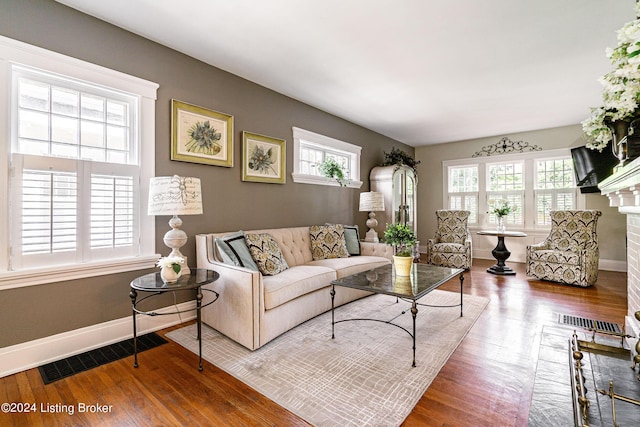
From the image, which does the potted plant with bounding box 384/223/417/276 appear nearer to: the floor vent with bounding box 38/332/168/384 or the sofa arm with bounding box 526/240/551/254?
the floor vent with bounding box 38/332/168/384

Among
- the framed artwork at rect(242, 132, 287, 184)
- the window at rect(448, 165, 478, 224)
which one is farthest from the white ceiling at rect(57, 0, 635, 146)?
the window at rect(448, 165, 478, 224)

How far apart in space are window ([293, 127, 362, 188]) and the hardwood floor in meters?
2.72

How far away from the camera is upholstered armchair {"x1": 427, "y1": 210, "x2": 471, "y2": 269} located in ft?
17.5

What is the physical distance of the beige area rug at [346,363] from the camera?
1702 millimetres

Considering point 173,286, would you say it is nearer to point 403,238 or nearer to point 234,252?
point 234,252

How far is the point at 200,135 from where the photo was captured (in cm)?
312

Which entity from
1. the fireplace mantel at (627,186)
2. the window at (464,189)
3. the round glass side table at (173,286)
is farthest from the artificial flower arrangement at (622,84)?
the window at (464,189)

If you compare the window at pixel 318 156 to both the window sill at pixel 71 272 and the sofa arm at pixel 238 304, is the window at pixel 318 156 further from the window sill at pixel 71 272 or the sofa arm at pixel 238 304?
the window sill at pixel 71 272

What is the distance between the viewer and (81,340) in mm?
2354

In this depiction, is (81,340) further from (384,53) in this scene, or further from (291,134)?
(384,53)

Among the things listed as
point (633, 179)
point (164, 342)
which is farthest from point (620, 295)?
point (164, 342)

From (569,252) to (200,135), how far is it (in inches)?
210

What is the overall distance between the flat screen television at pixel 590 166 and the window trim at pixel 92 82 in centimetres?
667

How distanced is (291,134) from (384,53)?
1.68 m
